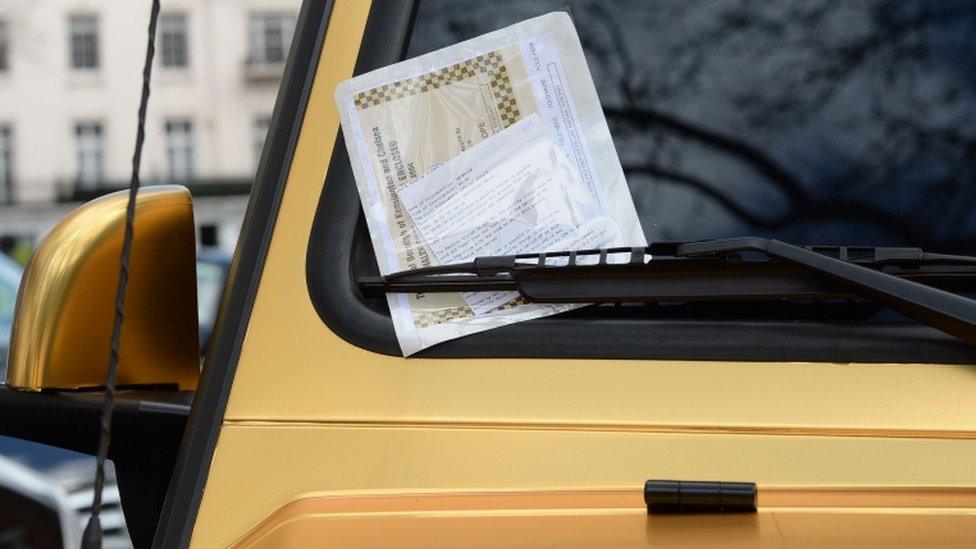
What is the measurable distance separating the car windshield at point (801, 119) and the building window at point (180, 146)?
43.8m

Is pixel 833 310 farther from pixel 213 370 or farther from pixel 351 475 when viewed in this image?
pixel 213 370

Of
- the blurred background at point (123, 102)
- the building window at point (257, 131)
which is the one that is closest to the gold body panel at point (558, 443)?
the blurred background at point (123, 102)

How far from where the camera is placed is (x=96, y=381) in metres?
1.68

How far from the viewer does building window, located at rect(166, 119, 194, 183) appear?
44469 millimetres

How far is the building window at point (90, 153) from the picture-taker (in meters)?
44.7

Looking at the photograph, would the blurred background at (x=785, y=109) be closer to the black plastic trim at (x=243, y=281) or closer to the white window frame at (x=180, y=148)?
the black plastic trim at (x=243, y=281)

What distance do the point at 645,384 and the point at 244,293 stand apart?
0.43 metres

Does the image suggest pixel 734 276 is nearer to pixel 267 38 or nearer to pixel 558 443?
pixel 558 443

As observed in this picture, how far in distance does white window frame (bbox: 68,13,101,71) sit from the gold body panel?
4551cm

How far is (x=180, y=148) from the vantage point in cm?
4466

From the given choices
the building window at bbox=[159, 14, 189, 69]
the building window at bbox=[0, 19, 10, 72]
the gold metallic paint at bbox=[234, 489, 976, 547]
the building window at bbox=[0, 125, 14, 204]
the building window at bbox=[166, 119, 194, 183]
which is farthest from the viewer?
the building window at bbox=[166, 119, 194, 183]

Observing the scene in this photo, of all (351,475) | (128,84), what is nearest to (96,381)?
(351,475)

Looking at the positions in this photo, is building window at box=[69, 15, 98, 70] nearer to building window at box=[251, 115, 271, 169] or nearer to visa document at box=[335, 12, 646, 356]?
building window at box=[251, 115, 271, 169]

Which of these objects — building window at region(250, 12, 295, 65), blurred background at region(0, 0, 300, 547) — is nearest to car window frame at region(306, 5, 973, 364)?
blurred background at region(0, 0, 300, 547)
